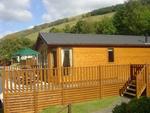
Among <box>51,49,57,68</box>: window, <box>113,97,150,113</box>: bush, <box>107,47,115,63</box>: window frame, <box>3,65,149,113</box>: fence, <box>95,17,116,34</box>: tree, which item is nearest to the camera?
<box>113,97,150,113</box>: bush

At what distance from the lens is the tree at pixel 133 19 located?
158ft

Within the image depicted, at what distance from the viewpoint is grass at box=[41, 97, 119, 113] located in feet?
58.3

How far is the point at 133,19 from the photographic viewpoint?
50250 mm

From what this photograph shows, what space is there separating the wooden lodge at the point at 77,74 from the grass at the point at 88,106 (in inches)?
14.4

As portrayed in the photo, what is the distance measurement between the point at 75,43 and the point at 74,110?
25.3 ft

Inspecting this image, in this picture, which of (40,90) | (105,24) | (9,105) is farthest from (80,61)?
(105,24)

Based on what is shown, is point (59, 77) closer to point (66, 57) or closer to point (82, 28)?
point (66, 57)

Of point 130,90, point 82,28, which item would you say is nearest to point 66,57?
point 130,90

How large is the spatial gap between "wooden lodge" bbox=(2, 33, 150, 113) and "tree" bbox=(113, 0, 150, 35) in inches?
746

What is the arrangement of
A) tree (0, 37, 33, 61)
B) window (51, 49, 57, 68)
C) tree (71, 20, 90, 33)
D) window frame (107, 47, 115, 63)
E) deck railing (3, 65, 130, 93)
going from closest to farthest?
1. deck railing (3, 65, 130, 93)
2. window (51, 49, 57, 68)
3. window frame (107, 47, 115, 63)
4. tree (71, 20, 90, 33)
5. tree (0, 37, 33, 61)

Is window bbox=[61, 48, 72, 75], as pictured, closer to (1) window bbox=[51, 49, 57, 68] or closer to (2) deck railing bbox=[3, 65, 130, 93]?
(1) window bbox=[51, 49, 57, 68]

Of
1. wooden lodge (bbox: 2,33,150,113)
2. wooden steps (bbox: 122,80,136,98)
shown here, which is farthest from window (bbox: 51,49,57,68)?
wooden steps (bbox: 122,80,136,98)

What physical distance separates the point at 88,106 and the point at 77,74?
2.60 m

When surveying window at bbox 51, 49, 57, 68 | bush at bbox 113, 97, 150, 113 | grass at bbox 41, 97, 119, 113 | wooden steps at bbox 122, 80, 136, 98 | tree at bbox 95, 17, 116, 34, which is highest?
tree at bbox 95, 17, 116, 34
